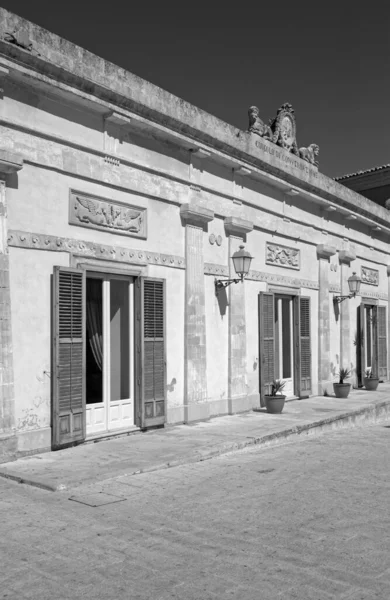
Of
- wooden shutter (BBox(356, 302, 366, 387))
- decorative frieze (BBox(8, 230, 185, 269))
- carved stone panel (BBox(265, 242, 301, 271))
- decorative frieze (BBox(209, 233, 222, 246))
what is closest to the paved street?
decorative frieze (BBox(8, 230, 185, 269))

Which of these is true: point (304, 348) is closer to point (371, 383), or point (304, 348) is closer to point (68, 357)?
point (371, 383)

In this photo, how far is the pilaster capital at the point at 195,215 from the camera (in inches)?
403

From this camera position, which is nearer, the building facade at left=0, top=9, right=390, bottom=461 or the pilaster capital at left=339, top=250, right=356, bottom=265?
the building facade at left=0, top=9, right=390, bottom=461

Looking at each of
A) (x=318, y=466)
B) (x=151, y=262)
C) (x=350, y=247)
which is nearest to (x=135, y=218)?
(x=151, y=262)

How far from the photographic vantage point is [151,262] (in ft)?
31.6

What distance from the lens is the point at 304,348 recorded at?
13.8 m

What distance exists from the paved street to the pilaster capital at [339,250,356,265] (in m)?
9.24

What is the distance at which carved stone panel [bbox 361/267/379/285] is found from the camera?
17458mm

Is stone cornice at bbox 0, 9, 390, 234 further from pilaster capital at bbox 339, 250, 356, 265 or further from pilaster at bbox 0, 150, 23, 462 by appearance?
pilaster capital at bbox 339, 250, 356, 265

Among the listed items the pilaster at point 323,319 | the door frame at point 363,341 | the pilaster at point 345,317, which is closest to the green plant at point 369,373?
the door frame at point 363,341

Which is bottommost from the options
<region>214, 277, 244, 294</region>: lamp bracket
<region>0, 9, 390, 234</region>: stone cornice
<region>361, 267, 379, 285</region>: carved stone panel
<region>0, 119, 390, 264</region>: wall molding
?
<region>214, 277, 244, 294</region>: lamp bracket

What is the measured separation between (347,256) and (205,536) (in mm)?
12255

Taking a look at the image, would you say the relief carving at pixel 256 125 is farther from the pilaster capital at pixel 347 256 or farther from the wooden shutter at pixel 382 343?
the wooden shutter at pixel 382 343

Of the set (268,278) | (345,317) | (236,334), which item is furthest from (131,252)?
(345,317)
